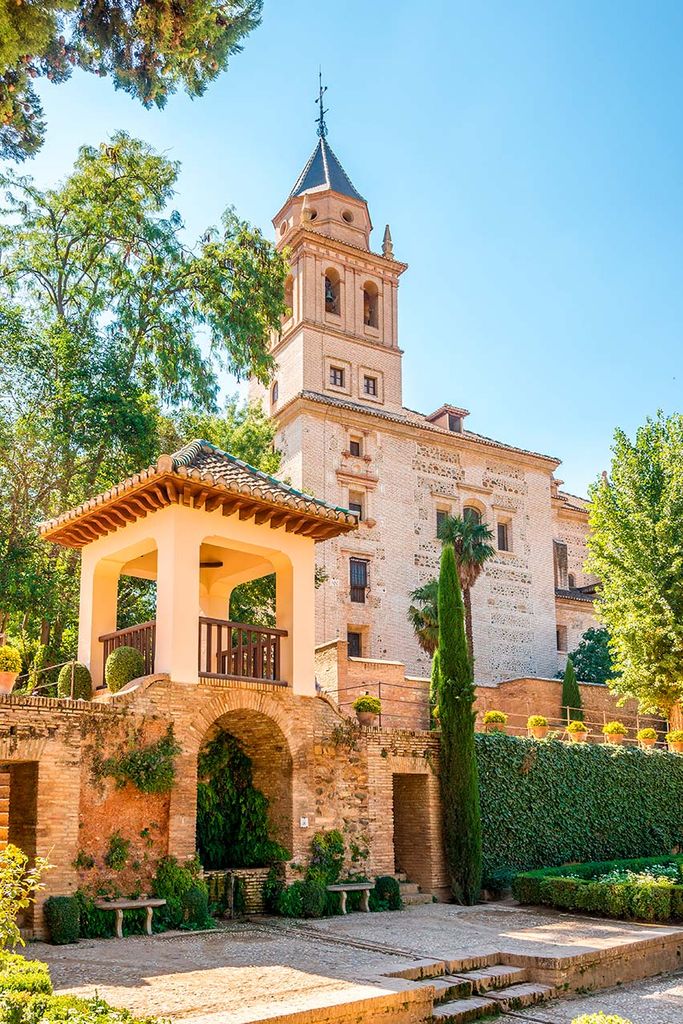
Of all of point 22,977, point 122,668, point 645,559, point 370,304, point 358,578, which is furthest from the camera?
point 370,304

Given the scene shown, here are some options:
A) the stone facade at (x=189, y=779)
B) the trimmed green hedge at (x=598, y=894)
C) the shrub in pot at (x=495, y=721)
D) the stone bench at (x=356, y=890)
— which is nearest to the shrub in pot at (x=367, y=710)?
the stone facade at (x=189, y=779)

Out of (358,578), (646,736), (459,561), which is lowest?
(646,736)

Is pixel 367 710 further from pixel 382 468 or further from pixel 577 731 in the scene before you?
pixel 382 468

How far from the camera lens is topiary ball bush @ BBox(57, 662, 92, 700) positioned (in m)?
14.8

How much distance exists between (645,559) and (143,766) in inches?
659

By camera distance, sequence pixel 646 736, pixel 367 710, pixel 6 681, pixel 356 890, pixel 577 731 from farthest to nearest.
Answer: pixel 646 736 < pixel 577 731 < pixel 367 710 < pixel 356 890 < pixel 6 681

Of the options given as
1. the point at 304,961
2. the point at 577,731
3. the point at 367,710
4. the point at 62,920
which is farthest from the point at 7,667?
the point at 577,731

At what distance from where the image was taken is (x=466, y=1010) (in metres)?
10.1

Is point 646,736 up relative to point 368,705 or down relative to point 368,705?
down

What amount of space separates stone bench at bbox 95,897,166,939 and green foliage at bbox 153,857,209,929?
6.7 inches

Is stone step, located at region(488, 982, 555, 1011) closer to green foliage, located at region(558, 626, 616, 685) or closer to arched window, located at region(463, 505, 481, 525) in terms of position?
green foliage, located at region(558, 626, 616, 685)

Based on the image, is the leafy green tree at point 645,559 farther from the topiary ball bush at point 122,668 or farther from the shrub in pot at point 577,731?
the topiary ball bush at point 122,668

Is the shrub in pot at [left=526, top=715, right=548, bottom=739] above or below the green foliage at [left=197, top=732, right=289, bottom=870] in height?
above

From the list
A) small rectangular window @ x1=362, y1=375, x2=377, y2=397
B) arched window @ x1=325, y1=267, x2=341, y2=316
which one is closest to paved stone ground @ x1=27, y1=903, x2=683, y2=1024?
small rectangular window @ x1=362, y1=375, x2=377, y2=397
